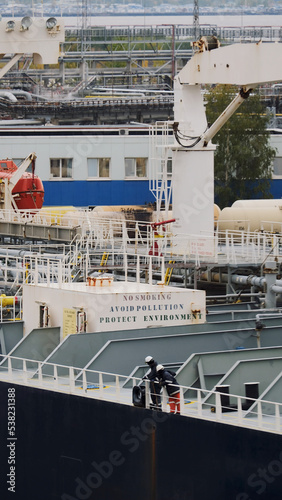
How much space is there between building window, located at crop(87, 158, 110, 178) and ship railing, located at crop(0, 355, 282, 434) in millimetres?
32718

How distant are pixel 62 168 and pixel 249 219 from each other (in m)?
13.7

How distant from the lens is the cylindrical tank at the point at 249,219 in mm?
52000

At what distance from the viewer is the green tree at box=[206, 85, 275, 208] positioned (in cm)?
6606

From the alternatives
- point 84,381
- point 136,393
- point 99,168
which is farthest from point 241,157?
point 136,393

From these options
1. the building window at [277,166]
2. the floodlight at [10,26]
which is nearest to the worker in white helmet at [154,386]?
the floodlight at [10,26]

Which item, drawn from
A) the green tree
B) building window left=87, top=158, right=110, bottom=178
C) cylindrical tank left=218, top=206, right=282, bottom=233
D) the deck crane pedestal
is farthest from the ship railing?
the green tree

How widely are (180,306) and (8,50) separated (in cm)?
2651

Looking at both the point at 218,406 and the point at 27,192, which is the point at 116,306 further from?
the point at 27,192

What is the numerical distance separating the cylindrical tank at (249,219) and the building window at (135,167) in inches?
432

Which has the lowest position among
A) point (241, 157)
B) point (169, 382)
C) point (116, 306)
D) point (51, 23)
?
point (169, 382)

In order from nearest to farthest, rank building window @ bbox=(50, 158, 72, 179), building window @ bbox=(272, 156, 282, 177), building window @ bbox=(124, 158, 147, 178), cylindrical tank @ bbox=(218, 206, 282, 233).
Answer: cylindrical tank @ bbox=(218, 206, 282, 233)
building window @ bbox=(50, 158, 72, 179)
building window @ bbox=(124, 158, 147, 178)
building window @ bbox=(272, 156, 282, 177)

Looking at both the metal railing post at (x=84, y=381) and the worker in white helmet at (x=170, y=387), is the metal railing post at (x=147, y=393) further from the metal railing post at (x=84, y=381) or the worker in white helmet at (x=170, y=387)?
the metal railing post at (x=84, y=381)

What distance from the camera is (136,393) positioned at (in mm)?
25453

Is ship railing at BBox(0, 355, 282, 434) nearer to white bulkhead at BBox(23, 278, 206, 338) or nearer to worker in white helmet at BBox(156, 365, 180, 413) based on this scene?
worker in white helmet at BBox(156, 365, 180, 413)
